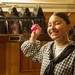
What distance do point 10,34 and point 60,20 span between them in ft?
1.74

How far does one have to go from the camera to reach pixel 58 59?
0.97 metres

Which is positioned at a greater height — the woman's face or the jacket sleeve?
the woman's face

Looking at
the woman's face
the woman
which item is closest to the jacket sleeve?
the woman

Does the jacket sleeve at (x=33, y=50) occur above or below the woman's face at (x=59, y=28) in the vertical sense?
below

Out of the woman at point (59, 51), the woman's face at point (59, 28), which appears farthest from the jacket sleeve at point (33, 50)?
the woman's face at point (59, 28)

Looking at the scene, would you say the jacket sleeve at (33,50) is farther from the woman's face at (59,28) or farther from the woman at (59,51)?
the woman's face at (59,28)

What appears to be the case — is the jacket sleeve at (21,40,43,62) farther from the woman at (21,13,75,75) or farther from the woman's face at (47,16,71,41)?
the woman's face at (47,16,71,41)

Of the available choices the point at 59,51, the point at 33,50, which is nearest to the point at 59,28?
the point at 59,51

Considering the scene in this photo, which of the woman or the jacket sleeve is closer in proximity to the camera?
the woman

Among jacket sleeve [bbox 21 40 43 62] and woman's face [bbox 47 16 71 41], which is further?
jacket sleeve [bbox 21 40 43 62]

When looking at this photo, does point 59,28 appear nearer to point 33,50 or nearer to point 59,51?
point 59,51

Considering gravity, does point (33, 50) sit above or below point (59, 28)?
below

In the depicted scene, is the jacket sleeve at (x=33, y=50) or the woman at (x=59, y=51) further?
the jacket sleeve at (x=33, y=50)

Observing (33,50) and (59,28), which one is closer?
(59,28)
